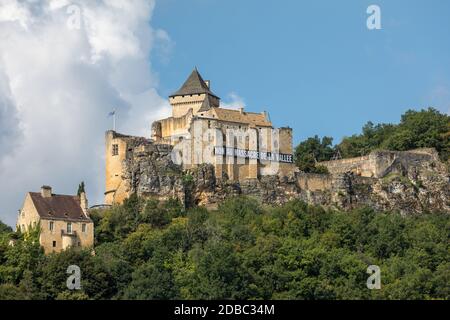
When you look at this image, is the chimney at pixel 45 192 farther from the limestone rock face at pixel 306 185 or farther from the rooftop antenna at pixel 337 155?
the rooftop antenna at pixel 337 155

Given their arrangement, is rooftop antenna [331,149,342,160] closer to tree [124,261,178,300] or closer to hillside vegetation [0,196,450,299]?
hillside vegetation [0,196,450,299]

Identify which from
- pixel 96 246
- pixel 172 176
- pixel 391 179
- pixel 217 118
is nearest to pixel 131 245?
pixel 96 246

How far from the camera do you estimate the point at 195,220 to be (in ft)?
272

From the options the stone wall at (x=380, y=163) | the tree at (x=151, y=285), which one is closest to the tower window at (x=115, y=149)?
the tree at (x=151, y=285)

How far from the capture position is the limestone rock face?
86.5 metres

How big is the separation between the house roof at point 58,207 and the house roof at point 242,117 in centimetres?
1413

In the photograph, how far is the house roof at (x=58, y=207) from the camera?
78375 mm

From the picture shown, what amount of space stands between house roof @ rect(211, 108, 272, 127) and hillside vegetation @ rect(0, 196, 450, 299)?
6635 mm

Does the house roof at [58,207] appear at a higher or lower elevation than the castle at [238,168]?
lower

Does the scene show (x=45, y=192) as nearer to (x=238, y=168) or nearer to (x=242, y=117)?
(x=238, y=168)

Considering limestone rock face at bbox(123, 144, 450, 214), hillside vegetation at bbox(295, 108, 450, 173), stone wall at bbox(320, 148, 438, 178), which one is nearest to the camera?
limestone rock face at bbox(123, 144, 450, 214)

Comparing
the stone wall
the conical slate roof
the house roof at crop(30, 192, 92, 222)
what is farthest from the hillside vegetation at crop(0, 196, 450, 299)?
the conical slate roof
